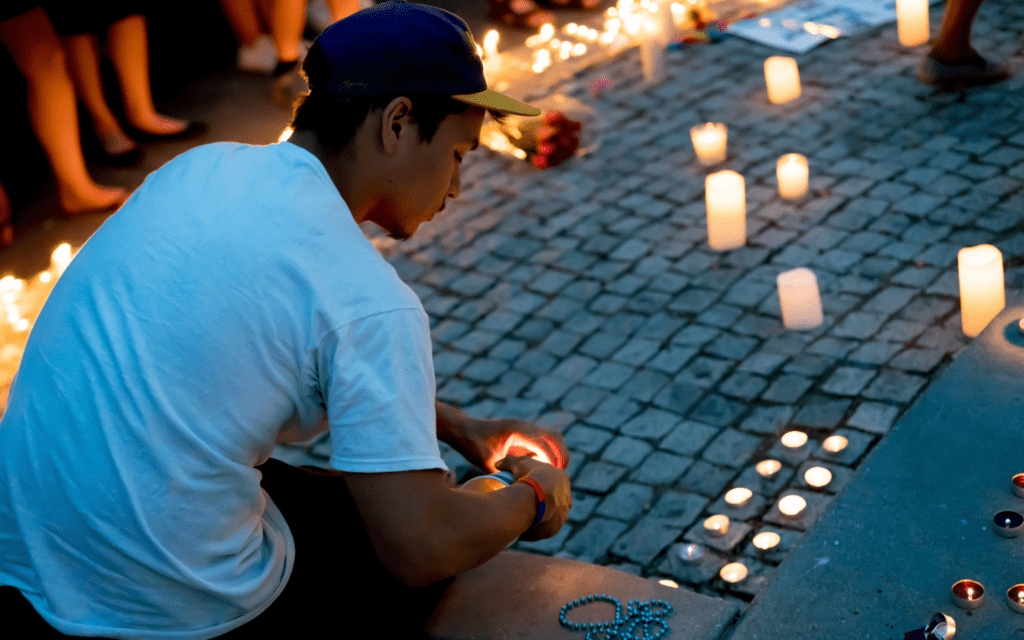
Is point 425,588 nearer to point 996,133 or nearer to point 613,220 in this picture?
point 613,220

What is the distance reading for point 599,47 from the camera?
6.69 m

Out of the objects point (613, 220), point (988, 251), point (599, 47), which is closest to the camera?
point (988, 251)

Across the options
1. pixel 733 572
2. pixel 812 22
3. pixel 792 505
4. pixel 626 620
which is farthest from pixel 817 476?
pixel 812 22

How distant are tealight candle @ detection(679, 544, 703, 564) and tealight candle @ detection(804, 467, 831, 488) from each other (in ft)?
1.45

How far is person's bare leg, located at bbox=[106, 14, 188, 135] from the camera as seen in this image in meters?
5.96

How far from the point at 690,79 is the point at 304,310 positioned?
4818 millimetres

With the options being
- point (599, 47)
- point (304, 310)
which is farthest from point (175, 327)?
point (599, 47)

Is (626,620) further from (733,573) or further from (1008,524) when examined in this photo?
(1008,524)

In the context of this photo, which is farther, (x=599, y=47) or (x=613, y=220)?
(x=599, y=47)

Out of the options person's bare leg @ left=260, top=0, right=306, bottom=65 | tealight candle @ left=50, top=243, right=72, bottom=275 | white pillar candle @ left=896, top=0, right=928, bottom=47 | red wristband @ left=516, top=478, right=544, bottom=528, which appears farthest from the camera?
person's bare leg @ left=260, top=0, right=306, bottom=65

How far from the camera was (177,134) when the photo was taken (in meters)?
6.19

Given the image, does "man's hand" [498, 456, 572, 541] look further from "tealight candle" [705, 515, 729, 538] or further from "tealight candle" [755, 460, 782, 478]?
Answer: "tealight candle" [755, 460, 782, 478]

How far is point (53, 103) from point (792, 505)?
431 centimetres

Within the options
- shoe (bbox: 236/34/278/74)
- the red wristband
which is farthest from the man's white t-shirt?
shoe (bbox: 236/34/278/74)
